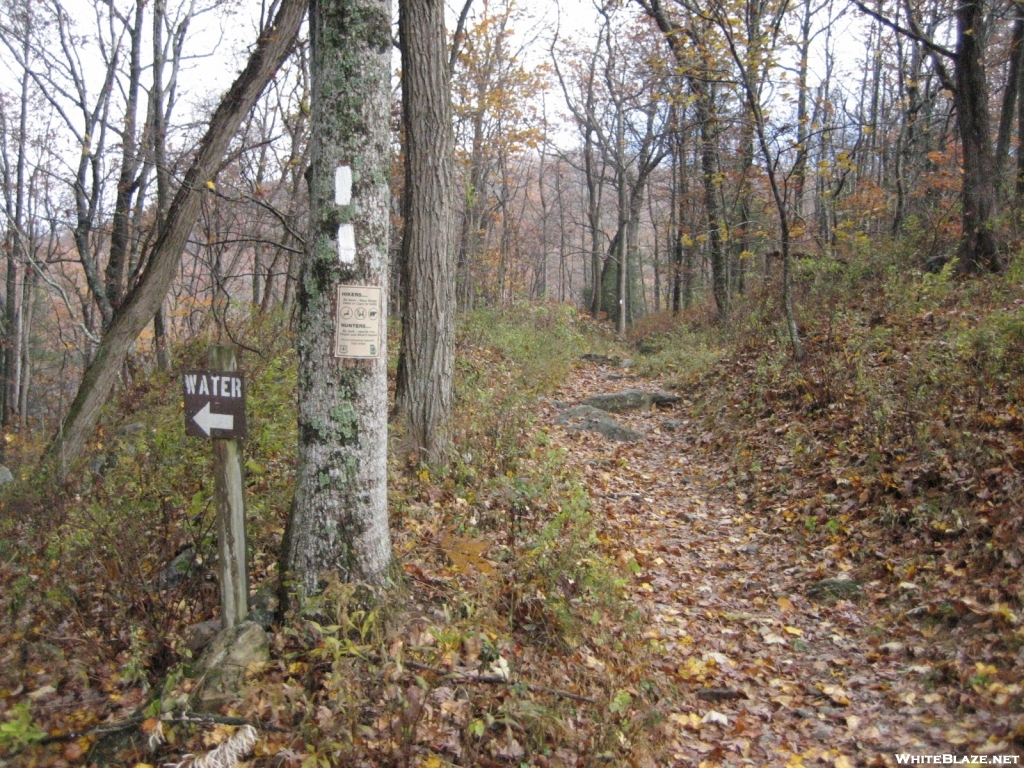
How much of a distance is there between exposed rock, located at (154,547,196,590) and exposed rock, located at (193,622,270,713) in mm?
744

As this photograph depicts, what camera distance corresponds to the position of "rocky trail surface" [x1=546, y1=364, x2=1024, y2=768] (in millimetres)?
3779

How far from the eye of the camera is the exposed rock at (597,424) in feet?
32.4

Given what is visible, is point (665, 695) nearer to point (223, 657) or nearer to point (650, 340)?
point (223, 657)

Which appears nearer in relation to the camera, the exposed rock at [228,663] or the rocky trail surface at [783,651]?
the exposed rock at [228,663]

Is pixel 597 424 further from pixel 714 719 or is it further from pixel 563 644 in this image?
pixel 714 719

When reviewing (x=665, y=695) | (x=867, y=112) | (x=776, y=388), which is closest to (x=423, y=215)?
(x=665, y=695)

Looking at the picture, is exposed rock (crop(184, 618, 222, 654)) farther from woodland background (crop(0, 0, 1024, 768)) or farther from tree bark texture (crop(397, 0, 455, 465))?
tree bark texture (crop(397, 0, 455, 465))

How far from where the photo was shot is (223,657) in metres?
3.59

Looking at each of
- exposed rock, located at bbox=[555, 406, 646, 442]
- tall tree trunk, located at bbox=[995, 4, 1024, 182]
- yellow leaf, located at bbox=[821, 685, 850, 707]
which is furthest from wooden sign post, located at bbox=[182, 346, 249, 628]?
tall tree trunk, located at bbox=[995, 4, 1024, 182]

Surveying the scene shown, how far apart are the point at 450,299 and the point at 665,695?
4278 mm

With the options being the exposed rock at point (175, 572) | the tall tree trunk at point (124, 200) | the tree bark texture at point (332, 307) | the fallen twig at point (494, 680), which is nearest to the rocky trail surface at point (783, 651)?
the fallen twig at point (494, 680)

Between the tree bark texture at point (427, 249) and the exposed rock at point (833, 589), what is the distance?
3.58m

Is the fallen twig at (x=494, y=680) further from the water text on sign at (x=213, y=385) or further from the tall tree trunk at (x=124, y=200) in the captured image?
the tall tree trunk at (x=124, y=200)

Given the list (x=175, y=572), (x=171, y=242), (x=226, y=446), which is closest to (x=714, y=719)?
(x=226, y=446)
